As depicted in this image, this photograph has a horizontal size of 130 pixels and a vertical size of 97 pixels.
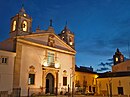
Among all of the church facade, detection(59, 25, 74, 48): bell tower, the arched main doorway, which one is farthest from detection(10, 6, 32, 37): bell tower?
detection(59, 25, 74, 48): bell tower

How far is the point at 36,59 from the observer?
27844 millimetres

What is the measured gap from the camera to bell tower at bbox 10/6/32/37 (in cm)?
2727

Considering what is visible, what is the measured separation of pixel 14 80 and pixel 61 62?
9.80 m

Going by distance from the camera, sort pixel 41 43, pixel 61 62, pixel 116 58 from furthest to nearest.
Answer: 1. pixel 116 58
2. pixel 61 62
3. pixel 41 43

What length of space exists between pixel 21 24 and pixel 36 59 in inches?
221

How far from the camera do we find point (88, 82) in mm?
41031

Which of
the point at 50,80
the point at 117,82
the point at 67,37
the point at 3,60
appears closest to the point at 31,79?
the point at 50,80

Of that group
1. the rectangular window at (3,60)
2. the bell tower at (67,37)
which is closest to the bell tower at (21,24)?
the rectangular window at (3,60)

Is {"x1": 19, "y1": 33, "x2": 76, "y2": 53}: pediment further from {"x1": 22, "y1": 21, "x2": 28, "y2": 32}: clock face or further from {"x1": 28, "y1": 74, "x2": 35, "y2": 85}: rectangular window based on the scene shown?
{"x1": 28, "y1": 74, "x2": 35, "y2": 85}: rectangular window

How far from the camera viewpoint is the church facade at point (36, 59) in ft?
82.3

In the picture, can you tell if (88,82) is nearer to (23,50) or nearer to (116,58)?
(116,58)

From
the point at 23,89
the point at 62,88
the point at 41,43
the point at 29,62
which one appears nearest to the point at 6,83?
the point at 23,89

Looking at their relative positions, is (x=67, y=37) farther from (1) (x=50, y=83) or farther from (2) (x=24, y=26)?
(2) (x=24, y=26)

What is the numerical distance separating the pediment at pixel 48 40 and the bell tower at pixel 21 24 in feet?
3.60
